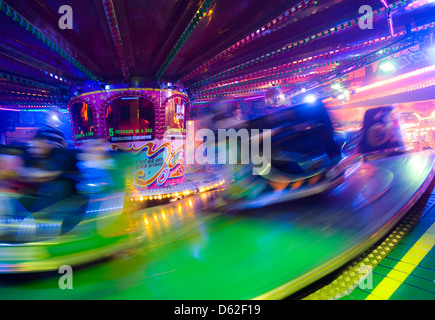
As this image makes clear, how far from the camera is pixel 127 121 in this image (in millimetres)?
4621

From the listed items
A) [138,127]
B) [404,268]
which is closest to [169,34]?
[138,127]

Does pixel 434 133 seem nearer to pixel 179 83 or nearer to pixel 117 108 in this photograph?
pixel 179 83

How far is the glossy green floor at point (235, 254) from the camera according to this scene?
1.29 m

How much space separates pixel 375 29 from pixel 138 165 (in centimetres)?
558

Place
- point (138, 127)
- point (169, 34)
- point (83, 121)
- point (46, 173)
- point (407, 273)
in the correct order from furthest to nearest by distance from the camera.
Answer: point (83, 121)
point (138, 127)
point (169, 34)
point (46, 173)
point (407, 273)

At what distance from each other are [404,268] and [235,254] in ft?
3.75

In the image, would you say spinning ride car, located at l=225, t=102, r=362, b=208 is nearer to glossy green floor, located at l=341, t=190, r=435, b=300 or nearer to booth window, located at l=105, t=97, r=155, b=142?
glossy green floor, located at l=341, t=190, r=435, b=300

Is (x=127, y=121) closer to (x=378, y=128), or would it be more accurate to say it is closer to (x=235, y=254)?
(x=235, y=254)

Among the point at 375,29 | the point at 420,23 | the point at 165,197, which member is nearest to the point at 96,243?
the point at 165,197

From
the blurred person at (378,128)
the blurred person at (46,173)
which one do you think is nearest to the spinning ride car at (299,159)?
the blurred person at (46,173)

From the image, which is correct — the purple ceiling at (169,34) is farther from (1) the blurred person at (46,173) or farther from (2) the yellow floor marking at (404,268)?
(2) the yellow floor marking at (404,268)

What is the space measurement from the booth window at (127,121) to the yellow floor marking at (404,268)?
14.5 feet

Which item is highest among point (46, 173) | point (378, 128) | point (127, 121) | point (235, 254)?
point (127, 121)
